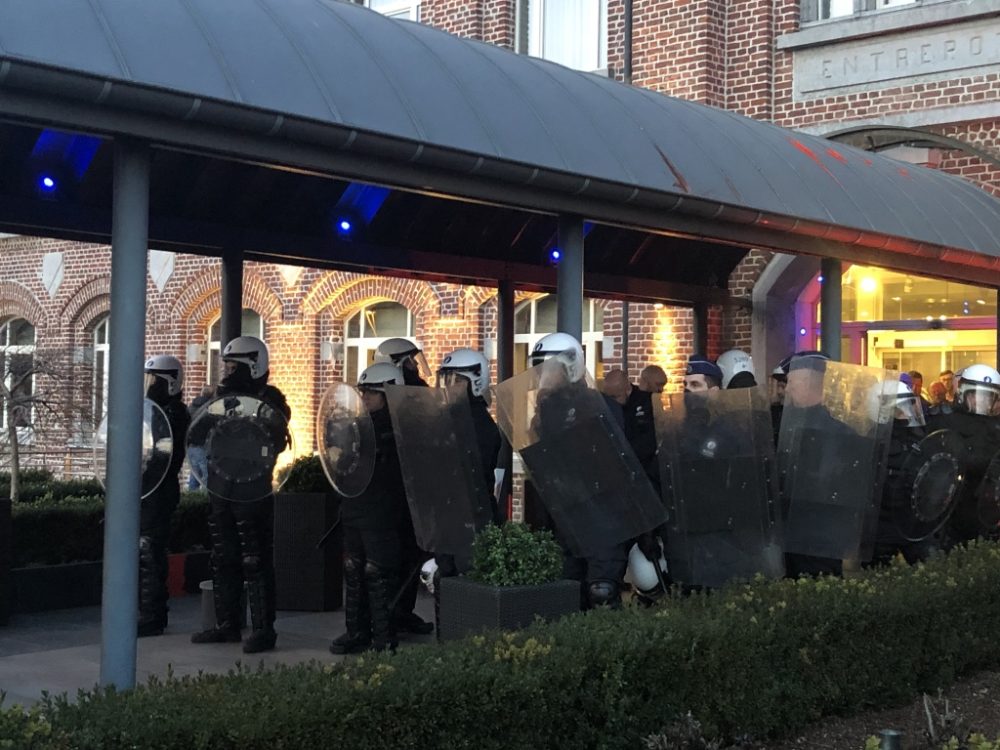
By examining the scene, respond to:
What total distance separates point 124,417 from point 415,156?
6.45 ft

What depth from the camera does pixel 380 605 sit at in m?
7.78

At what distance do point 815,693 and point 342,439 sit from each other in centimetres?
290

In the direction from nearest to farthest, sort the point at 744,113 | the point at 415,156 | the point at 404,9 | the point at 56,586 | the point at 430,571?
the point at 415,156
the point at 430,571
the point at 56,586
the point at 744,113
the point at 404,9

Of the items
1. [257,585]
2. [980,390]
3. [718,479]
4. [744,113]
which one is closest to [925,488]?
[980,390]

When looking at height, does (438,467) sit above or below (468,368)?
below

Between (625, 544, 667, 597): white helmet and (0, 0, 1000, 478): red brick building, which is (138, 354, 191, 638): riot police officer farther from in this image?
(0, 0, 1000, 478): red brick building

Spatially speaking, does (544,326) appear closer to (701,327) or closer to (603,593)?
(701,327)

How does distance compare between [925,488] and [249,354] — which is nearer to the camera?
[925,488]

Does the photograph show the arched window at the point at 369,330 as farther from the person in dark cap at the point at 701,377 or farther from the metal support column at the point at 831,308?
the person in dark cap at the point at 701,377

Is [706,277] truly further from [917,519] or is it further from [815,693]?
[815,693]

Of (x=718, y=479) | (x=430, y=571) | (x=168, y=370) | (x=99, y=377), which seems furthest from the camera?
(x=99, y=377)

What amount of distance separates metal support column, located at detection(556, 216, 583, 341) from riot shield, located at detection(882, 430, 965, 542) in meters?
2.00

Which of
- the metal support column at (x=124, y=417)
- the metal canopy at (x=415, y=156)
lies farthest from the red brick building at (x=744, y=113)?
the metal support column at (x=124, y=417)

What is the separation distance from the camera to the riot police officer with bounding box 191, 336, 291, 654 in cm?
782
